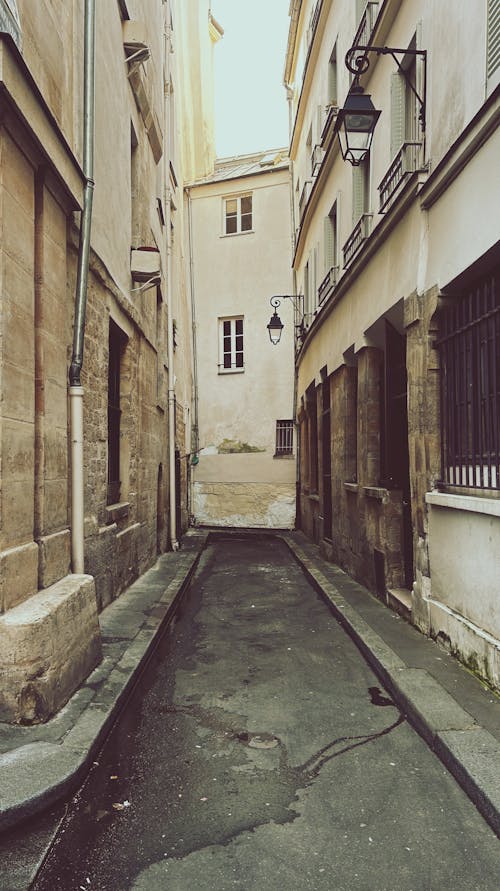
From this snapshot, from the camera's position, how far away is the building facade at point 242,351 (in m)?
21.2

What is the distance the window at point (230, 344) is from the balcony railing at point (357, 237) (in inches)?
446

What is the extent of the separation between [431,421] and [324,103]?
980 centimetres

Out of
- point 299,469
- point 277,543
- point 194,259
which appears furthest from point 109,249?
point 194,259

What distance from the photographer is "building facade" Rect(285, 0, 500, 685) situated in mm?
5098

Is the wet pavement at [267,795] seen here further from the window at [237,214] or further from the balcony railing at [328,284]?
the window at [237,214]

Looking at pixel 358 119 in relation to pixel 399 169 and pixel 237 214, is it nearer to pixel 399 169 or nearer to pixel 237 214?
pixel 399 169

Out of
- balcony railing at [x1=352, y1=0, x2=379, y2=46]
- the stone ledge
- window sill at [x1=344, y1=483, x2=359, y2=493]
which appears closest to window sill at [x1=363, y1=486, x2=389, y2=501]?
window sill at [x1=344, y1=483, x2=359, y2=493]

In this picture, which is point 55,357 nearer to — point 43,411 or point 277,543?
point 43,411

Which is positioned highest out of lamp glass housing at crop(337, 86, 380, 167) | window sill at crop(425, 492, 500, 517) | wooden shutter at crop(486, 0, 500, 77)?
lamp glass housing at crop(337, 86, 380, 167)

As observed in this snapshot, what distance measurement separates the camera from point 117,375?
9.16 metres

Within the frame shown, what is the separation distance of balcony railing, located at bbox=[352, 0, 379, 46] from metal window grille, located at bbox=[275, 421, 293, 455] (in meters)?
12.9

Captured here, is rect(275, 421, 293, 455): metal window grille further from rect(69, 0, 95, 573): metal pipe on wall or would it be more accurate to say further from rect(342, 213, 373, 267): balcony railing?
rect(69, 0, 95, 573): metal pipe on wall

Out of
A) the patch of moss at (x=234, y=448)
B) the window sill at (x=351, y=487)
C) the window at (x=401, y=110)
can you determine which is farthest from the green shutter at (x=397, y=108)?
the patch of moss at (x=234, y=448)

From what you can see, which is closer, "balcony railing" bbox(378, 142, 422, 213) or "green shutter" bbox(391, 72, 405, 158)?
"balcony railing" bbox(378, 142, 422, 213)
